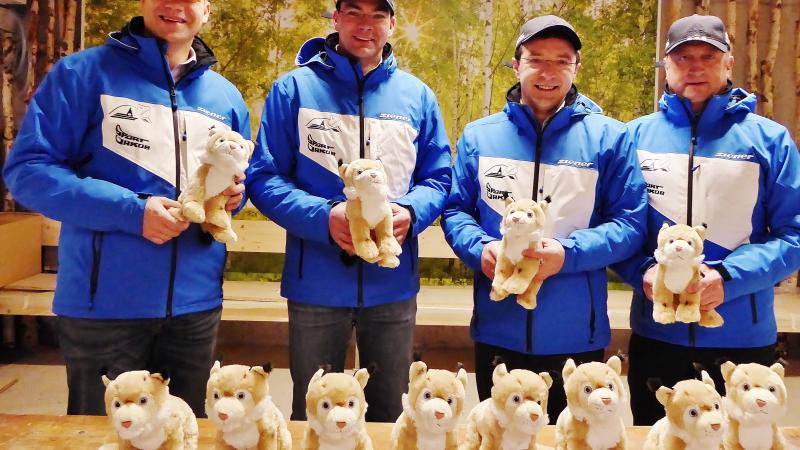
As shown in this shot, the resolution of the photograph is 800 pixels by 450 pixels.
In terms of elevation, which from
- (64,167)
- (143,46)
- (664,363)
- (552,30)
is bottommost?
(664,363)

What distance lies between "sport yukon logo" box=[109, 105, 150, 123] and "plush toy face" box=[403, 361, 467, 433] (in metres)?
1.17

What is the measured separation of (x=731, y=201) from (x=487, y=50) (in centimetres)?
288

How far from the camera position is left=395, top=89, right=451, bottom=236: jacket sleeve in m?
2.27

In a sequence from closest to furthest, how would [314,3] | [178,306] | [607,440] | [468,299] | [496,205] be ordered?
[607,440] < [178,306] < [496,205] < [468,299] < [314,3]

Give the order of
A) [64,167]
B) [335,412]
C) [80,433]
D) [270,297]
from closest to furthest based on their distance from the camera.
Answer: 1. [335,412]
2. [80,433]
3. [64,167]
4. [270,297]

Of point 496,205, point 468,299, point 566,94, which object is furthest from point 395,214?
point 468,299

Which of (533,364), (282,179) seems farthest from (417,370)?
(282,179)

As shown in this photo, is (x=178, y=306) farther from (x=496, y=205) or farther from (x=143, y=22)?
(x=496, y=205)

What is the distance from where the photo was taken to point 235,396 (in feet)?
4.97

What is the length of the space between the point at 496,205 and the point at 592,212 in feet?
1.09

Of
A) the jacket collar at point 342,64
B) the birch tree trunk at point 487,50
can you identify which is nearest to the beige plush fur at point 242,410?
the jacket collar at point 342,64

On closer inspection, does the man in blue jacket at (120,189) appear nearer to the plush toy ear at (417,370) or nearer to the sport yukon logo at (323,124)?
the sport yukon logo at (323,124)

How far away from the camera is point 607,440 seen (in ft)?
5.18

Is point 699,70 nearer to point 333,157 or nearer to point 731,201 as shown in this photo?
point 731,201
